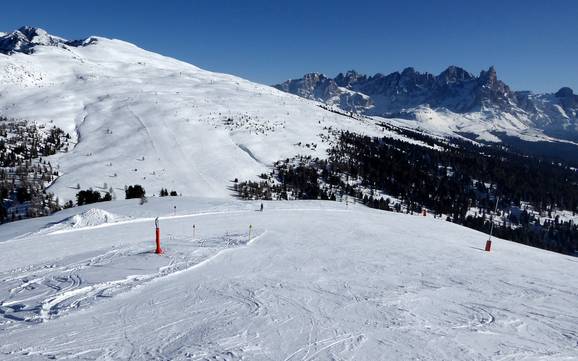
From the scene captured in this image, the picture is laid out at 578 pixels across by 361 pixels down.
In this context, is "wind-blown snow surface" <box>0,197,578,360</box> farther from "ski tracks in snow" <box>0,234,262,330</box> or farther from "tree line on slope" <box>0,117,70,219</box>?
"tree line on slope" <box>0,117,70,219</box>

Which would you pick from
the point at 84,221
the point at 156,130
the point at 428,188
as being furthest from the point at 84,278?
the point at 428,188

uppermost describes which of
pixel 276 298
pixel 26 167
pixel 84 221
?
pixel 276 298

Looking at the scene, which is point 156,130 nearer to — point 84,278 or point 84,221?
point 84,221

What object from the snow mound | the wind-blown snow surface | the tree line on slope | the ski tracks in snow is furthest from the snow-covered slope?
the ski tracks in snow

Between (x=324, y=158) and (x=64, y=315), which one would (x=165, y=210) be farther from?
(x=324, y=158)

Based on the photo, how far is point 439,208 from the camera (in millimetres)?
128875

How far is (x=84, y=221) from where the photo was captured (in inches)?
1125

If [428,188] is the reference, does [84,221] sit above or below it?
above

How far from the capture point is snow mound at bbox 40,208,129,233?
27.0 metres

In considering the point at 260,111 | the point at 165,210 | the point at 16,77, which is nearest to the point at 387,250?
the point at 165,210

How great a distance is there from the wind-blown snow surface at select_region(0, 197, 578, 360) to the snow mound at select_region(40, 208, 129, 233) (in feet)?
2.77

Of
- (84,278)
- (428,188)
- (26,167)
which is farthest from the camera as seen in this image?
(428,188)

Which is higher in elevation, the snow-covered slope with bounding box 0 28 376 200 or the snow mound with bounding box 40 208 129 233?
the snow-covered slope with bounding box 0 28 376 200

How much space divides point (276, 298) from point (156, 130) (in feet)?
397
